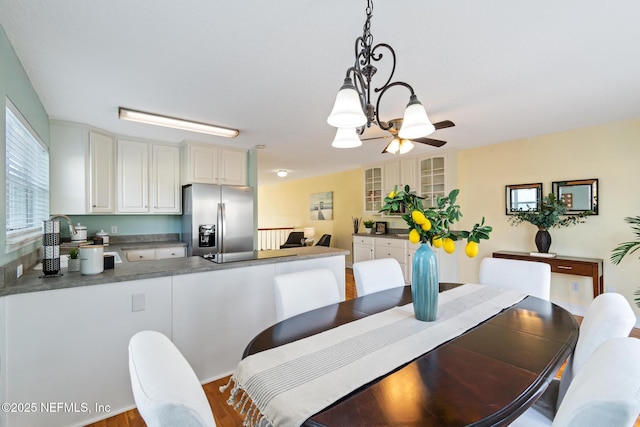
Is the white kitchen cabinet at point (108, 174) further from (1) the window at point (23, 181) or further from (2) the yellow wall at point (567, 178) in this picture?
(2) the yellow wall at point (567, 178)

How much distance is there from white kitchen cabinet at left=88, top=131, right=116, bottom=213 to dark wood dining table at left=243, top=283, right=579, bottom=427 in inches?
129

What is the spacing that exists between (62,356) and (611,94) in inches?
176

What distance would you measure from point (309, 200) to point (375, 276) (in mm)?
5779

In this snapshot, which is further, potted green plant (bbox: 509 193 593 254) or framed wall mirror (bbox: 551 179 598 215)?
potted green plant (bbox: 509 193 593 254)

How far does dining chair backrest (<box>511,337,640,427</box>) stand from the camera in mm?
609

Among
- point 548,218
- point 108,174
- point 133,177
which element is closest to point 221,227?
point 133,177

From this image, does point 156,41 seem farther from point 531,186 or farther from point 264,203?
point 264,203

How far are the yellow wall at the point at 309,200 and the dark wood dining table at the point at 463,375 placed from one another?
16.6 feet

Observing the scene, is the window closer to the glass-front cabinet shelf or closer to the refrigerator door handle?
the refrigerator door handle

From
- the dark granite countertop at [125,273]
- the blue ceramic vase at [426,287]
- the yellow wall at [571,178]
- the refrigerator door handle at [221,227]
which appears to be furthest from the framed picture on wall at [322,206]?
the blue ceramic vase at [426,287]

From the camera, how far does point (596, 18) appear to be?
1.54 metres

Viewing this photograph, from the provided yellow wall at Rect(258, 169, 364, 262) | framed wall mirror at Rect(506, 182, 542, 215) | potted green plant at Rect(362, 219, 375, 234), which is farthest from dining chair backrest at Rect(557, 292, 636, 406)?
yellow wall at Rect(258, 169, 364, 262)

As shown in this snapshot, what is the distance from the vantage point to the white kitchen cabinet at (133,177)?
3.74m

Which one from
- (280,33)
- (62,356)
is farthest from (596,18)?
(62,356)
